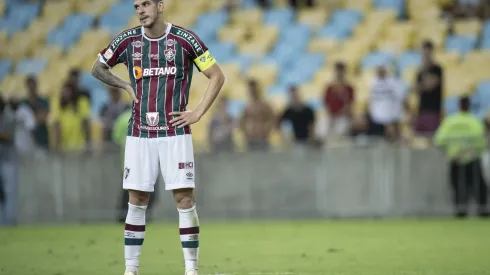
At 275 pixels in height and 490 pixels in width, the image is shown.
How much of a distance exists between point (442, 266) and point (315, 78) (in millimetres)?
13358

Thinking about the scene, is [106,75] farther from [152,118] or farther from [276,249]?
[276,249]

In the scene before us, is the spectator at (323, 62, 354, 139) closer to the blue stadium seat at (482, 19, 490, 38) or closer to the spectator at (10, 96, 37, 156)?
the blue stadium seat at (482, 19, 490, 38)

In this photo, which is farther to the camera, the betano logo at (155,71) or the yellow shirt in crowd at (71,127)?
the yellow shirt in crowd at (71,127)

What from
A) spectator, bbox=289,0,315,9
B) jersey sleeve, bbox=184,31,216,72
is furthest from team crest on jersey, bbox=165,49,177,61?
spectator, bbox=289,0,315,9

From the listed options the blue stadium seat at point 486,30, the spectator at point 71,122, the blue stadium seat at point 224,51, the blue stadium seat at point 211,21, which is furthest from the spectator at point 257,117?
the blue stadium seat at point 211,21

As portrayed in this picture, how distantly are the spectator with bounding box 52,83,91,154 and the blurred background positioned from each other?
2cm

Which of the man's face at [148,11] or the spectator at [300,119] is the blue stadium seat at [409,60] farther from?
the man's face at [148,11]

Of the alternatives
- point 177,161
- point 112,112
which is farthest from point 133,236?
point 112,112

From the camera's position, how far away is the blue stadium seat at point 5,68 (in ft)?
86.6

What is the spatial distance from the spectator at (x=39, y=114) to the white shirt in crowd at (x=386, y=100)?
5.97 m

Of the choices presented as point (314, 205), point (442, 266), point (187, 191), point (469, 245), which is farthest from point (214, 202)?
point (187, 191)

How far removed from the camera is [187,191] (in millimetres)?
8477

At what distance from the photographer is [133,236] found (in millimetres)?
8523

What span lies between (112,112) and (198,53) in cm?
1075
